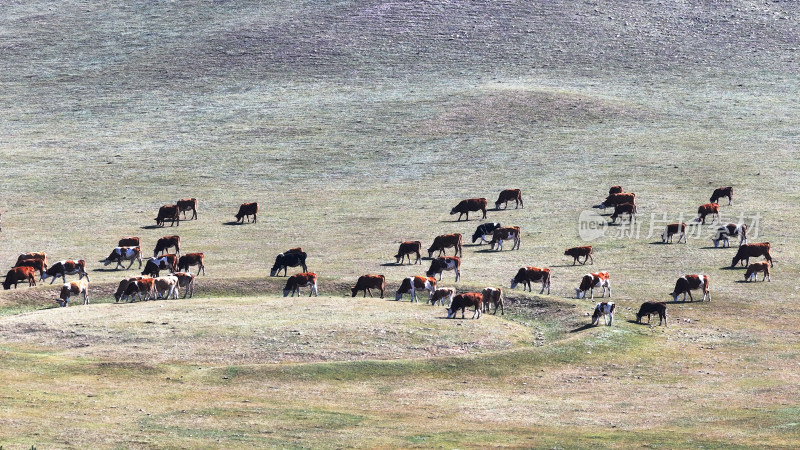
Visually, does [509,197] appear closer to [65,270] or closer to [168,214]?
[168,214]

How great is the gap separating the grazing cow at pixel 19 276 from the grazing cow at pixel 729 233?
98.3ft

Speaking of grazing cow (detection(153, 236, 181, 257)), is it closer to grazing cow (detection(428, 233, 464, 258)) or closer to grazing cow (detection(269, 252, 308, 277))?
grazing cow (detection(269, 252, 308, 277))

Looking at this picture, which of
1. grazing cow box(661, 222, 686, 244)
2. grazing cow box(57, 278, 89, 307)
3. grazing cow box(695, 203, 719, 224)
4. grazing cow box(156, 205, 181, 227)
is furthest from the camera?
grazing cow box(156, 205, 181, 227)

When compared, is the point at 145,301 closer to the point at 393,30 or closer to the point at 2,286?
the point at 2,286

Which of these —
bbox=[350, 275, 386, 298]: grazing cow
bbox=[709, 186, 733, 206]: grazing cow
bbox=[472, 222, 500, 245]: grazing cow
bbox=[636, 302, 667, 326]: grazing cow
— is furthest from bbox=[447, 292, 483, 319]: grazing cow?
bbox=[709, 186, 733, 206]: grazing cow

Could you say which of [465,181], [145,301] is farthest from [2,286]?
[465,181]

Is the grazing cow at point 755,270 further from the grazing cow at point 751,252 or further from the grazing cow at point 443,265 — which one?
the grazing cow at point 443,265

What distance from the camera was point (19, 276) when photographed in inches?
1710

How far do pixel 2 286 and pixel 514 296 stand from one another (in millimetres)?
20049

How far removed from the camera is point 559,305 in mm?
39656

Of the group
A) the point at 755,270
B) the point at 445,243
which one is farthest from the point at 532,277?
the point at 755,270

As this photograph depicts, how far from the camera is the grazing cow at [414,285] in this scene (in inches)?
1626

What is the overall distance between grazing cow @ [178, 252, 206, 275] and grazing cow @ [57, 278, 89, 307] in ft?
14.8

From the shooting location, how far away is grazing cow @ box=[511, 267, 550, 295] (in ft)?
139
